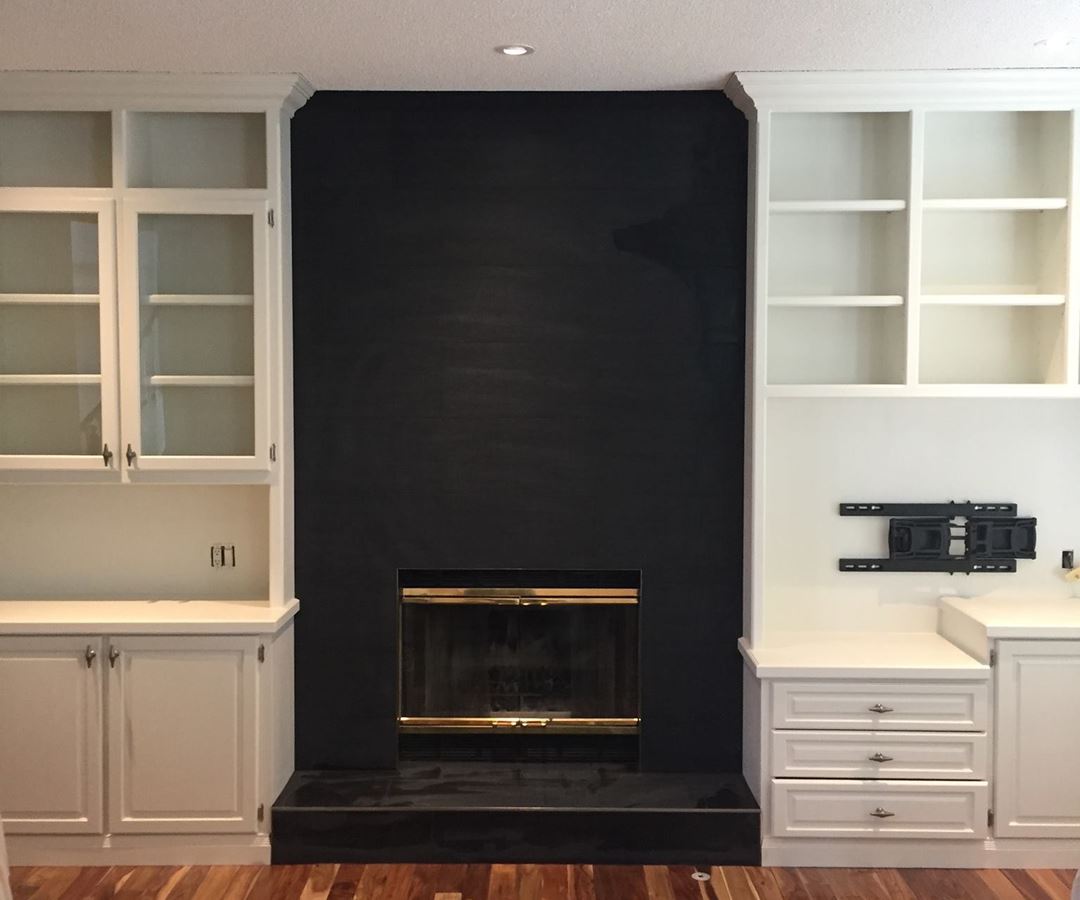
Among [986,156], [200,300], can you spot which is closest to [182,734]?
[200,300]

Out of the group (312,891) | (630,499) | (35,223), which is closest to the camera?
(312,891)

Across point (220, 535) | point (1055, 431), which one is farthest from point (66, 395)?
point (1055, 431)

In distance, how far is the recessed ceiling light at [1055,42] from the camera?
11.0 ft

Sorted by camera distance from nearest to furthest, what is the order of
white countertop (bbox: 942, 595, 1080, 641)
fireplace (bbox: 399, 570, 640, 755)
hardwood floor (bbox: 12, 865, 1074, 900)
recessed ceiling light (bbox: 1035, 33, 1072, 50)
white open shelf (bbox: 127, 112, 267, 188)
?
recessed ceiling light (bbox: 1035, 33, 1072, 50)
hardwood floor (bbox: 12, 865, 1074, 900)
white countertop (bbox: 942, 595, 1080, 641)
white open shelf (bbox: 127, 112, 267, 188)
fireplace (bbox: 399, 570, 640, 755)

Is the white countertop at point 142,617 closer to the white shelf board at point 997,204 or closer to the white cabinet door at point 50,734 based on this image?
the white cabinet door at point 50,734

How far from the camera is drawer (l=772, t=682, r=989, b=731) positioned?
3777mm

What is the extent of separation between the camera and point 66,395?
390 cm

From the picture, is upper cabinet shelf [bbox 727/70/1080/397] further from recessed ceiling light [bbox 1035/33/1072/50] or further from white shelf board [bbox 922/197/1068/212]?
recessed ceiling light [bbox 1035/33/1072/50]

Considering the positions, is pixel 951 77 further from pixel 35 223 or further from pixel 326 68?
pixel 35 223

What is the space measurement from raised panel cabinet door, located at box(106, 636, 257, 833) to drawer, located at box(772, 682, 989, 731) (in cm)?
173

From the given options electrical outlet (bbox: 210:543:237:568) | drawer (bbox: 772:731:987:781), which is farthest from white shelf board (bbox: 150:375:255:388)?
drawer (bbox: 772:731:987:781)

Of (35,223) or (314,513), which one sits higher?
(35,223)

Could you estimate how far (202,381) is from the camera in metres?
3.92

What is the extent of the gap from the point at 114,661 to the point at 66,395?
0.88m
